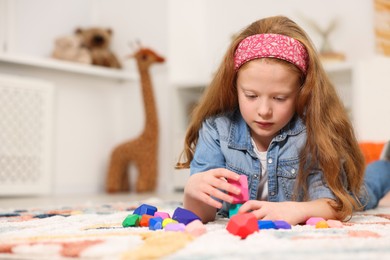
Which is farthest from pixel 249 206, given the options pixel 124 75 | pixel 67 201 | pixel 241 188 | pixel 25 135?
pixel 124 75

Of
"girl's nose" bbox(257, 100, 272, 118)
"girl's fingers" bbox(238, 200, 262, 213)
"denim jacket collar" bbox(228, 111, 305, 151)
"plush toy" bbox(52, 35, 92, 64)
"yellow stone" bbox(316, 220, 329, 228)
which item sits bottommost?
"yellow stone" bbox(316, 220, 329, 228)

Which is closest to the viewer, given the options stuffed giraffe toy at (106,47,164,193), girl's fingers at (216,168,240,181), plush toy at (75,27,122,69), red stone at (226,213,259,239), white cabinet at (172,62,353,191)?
red stone at (226,213,259,239)

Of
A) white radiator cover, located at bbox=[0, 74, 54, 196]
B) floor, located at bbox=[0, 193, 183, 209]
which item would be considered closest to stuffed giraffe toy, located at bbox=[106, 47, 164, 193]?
white radiator cover, located at bbox=[0, 74, 54, 196]

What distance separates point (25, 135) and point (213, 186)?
5.77 feet

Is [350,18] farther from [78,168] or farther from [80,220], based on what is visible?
[80,220]

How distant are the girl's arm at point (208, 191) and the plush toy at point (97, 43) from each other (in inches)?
80.4

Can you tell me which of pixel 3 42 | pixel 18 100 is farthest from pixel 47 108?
pixel 3 42

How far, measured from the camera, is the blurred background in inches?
96.3

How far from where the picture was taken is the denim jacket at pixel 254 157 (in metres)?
1.13

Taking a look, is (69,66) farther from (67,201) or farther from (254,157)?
(254,157)

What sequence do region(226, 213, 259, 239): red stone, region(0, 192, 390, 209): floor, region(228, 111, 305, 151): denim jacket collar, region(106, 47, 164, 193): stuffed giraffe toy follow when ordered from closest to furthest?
region(226, 213, 259, 239): red stone
region(228, 111, 305, 151): denim jacket collar
region(0, 192, 390, 209): floor
region(106, 47, 164, 193): stuffed giraffe toy

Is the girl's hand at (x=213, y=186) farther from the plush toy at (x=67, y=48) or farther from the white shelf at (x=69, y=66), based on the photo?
the plush toy at (x=67, y=48)

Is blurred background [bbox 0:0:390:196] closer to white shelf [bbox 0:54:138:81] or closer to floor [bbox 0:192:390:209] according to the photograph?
white shelf [bbox 0:54:138:81]

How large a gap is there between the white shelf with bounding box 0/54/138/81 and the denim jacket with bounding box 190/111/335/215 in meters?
1.59
